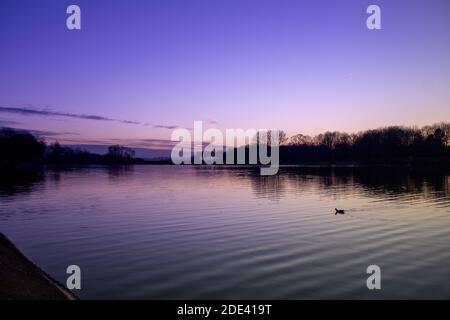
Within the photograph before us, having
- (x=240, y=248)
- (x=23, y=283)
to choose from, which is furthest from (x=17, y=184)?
(x=23, y=283)

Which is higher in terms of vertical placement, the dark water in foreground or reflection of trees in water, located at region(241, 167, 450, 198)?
the dark water in foreground

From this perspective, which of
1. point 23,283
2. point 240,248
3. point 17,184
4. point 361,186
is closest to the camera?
point 23,283

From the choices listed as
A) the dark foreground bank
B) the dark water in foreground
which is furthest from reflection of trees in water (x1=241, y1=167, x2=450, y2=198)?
the dark foreground bank

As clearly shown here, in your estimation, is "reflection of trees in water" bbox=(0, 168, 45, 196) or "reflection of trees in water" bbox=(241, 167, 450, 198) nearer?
"reflection of trees in water" bbox=(241, 167, 450, 198)

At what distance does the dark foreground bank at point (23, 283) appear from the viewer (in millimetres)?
11070

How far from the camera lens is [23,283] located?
12195 millimetres

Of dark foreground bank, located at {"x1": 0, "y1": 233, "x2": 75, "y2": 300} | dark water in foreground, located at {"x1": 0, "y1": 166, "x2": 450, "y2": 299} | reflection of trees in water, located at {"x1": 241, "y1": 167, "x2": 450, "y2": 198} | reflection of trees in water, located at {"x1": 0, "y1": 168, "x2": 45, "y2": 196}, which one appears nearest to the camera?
dark foreground bank, located at {"x1": 0, "y1": 233, "x2": 75, "y2": 300}

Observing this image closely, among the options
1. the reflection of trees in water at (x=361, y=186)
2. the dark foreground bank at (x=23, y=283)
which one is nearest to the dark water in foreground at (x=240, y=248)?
the dark foreground bank at (x=23, y=283)

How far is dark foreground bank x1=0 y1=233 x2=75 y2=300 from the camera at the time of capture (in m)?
11.1

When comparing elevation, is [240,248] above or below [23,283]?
below

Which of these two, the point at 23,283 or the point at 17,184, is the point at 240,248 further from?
the point at 17,184

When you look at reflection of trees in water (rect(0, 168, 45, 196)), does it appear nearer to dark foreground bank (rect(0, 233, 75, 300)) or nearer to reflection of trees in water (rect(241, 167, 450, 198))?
reflection of trees in water (rect(241, 167, 450, 198))

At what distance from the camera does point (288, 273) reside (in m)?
15.5
